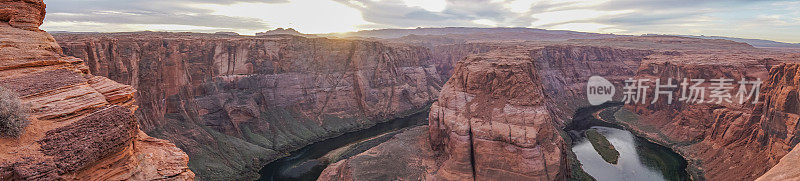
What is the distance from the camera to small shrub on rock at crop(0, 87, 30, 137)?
30.3 ft

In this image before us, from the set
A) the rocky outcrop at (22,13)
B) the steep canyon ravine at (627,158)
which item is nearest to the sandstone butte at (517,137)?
the steep canyon ravine at (627,158)

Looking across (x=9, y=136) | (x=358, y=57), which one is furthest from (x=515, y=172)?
(x=358, y=57)

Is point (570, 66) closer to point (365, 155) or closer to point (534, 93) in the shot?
point (534, 93)

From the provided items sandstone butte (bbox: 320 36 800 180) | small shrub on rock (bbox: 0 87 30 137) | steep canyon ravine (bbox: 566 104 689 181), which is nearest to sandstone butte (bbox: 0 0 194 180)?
small shrub on rock (bbox: 0 87 30 137)

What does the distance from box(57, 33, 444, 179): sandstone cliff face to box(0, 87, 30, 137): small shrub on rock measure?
35.3 meters

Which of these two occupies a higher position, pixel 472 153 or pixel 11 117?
pixel 11 117

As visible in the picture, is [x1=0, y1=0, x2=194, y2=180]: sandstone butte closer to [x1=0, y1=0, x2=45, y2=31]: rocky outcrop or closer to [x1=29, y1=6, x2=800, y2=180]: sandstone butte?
[x1=0, y1=0, x2=45, y2=31]: rocky outcrop

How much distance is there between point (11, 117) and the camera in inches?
367

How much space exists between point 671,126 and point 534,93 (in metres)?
45.8

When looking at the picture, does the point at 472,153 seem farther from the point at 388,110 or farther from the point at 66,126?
the point at 388,110

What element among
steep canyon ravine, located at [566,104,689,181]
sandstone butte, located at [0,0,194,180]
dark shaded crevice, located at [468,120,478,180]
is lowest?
steep canyon ravine, located at [566,104,689,181]

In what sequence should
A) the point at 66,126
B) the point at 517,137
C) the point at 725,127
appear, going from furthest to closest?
the point at 725,127 < the point at 517,137 < the point at 66,126

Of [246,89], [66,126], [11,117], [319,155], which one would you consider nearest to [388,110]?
[319,155]

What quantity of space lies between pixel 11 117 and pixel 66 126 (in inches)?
48.8
